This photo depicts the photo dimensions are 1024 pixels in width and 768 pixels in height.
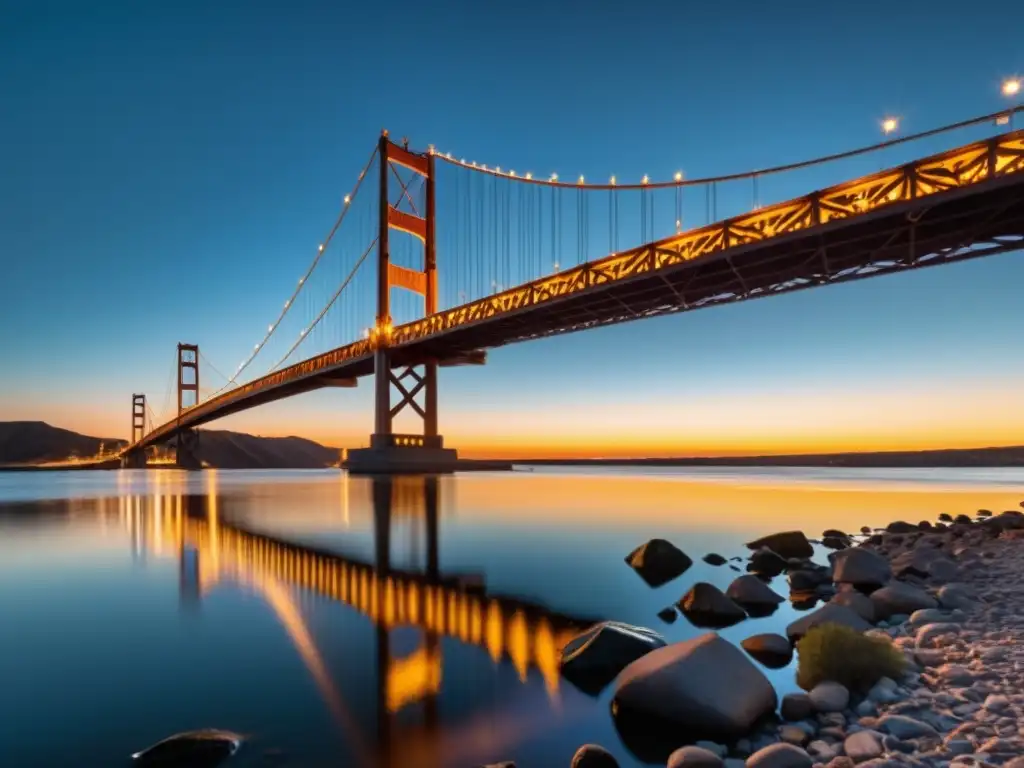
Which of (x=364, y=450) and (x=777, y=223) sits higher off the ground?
(x=777, y=223)

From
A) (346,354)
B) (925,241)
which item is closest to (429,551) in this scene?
(925,241)

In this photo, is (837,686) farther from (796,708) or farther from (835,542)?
(835,542)

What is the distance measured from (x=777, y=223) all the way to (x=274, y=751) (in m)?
20.6

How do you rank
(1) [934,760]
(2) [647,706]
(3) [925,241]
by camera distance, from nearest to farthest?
1. (1) [934,760]
2. (2) [647,706]
3. (3) [925,241]

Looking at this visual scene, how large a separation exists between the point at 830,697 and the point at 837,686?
144 millimetres

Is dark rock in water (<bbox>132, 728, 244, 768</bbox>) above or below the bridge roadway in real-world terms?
below

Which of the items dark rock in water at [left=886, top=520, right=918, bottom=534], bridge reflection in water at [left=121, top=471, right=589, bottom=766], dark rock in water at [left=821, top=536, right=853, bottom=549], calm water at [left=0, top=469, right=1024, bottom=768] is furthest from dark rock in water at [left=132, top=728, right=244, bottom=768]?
dark rock in water at [left=886, top=520, right=918, bottom=534]

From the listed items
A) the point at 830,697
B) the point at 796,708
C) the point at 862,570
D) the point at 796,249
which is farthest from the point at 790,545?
the point at 796,249

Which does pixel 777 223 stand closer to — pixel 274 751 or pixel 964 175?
pixel 964 175

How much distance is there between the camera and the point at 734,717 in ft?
12.9

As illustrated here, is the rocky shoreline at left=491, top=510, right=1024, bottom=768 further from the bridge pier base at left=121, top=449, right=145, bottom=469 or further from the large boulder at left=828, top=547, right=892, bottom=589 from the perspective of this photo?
the bridge pier base at left=121, top=449, right=145, bottom=469

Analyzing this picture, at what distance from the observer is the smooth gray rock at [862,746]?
340cm

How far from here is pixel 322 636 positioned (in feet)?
20.6

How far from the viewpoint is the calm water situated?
4004mm
